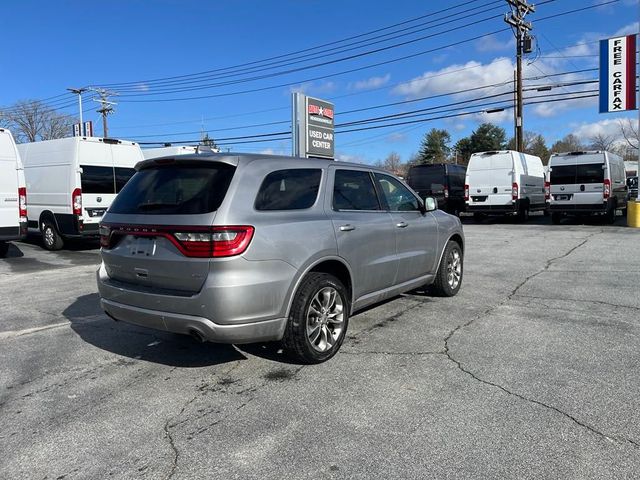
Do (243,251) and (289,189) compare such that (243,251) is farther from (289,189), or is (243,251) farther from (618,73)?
(618,73)

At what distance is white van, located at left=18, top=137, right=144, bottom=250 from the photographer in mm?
11867

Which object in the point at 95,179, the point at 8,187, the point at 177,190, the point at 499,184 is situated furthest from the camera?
the point at 499,184

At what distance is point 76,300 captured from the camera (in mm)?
7133

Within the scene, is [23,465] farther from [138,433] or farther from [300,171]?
[300,171]

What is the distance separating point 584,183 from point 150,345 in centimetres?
1711

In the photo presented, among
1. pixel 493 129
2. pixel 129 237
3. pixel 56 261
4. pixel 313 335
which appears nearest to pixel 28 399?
pixel 129 237

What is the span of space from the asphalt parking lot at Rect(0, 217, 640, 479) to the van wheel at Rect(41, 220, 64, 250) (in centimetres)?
681

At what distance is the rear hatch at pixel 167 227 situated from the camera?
3721 mm

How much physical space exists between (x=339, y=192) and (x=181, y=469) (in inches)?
111

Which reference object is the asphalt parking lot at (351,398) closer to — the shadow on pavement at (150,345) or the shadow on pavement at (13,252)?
the shadow on pavement at (150,345)

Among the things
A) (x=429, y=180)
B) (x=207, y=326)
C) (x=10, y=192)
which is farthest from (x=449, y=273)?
(x=429, y=180)

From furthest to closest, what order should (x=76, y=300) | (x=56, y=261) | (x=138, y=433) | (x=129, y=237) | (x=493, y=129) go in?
(x=493, y=129)
(x=56, y=261)
(x=76, y=300)
(x=129, y=237)
(x=138, y=433)

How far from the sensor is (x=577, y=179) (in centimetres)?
1792

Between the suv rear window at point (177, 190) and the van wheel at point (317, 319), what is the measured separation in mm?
1026
